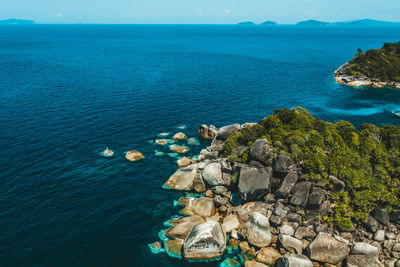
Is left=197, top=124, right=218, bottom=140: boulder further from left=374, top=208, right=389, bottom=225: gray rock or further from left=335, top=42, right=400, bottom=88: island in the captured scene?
left=335, top=42, right=400, bottom=88: island

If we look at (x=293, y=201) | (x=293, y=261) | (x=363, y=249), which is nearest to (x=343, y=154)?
(x=293, y=201)

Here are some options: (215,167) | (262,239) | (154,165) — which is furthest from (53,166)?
(262,239)

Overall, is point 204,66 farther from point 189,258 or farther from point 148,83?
point 189,258

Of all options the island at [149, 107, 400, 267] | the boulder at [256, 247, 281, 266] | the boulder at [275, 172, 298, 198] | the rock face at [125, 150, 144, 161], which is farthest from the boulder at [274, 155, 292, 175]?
the rock face at [125, 150, 144, 161]

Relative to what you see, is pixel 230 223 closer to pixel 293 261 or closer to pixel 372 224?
pixel 293 261

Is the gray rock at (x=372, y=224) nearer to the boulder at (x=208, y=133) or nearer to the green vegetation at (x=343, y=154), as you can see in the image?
the green vegetation at (x=343, y=154)
